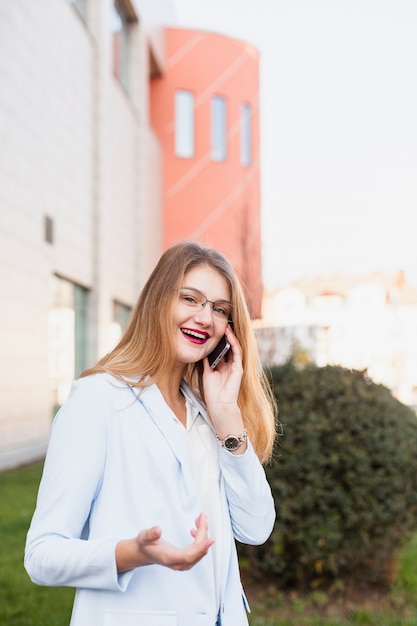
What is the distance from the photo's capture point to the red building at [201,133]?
24.8 m

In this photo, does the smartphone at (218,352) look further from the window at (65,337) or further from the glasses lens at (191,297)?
the window at (65,337)

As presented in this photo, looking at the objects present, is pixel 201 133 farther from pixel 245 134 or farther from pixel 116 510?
pixel 116 510

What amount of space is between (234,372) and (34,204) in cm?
1067

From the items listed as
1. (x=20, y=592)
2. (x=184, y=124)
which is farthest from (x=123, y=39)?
(x=20, y=592)

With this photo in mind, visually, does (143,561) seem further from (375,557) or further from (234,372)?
(375,557)

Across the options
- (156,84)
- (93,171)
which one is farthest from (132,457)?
(156,84)

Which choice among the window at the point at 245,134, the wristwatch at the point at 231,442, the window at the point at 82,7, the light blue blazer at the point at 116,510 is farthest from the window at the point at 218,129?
the light blue blazer at the point at 116,510

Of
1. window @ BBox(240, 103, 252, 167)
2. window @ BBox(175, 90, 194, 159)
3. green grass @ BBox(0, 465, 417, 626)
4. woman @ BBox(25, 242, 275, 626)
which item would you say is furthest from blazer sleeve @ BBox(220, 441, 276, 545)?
window @ BBox(240, 103, 252, 167)

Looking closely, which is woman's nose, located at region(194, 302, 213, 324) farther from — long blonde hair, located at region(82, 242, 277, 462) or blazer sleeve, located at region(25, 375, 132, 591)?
blazer sleeve, located at region(25, 375, 132, 591)

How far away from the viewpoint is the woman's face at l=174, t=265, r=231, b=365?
86.0 inches

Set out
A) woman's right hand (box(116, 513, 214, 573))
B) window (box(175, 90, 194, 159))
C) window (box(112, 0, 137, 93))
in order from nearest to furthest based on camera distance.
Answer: woman's right hand (box(116, 513, 214, 573))
window (box(112, 0, 137, 93))
window (box(175, 90, 194, 159))

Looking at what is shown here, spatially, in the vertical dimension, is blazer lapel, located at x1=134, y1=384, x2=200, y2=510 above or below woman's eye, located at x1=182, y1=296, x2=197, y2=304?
below

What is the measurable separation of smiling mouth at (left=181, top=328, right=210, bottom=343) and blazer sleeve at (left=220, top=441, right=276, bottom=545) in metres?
0.35

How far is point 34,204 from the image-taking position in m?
12.3
